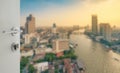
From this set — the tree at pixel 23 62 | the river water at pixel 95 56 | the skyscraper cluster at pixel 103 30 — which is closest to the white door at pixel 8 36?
the tree at pixel 23 62

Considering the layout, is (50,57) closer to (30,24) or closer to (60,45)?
(60,45)

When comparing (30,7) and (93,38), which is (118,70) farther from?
(30,7)

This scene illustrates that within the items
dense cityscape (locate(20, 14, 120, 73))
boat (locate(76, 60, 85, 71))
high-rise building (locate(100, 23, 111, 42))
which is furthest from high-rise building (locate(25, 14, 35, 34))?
high-rise building (locate(100, 23, 111, 42))

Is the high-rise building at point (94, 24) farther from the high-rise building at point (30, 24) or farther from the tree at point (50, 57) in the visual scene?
the high-rise building at point (30, 24)

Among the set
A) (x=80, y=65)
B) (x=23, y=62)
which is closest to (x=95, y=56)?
(x=80, y=65)

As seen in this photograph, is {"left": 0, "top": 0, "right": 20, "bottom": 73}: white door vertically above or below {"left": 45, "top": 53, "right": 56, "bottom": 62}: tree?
above

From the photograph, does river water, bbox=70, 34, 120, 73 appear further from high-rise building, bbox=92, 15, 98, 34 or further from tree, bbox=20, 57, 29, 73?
tree, bbox=20, 57, 29, 73

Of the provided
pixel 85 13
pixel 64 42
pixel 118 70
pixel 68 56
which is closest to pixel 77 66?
pixel 68 56
